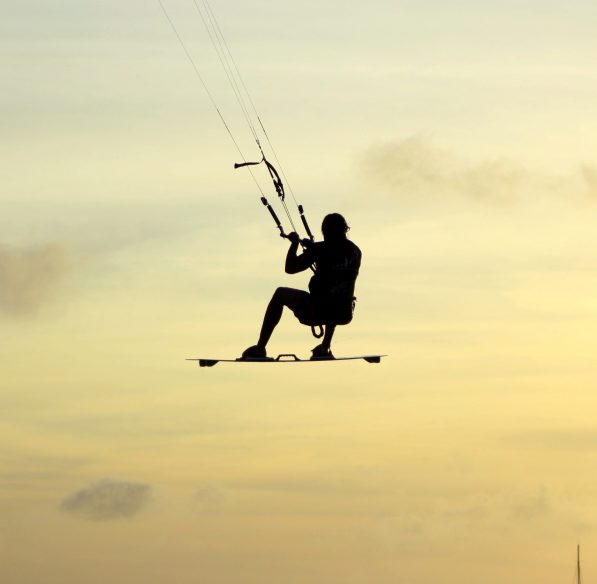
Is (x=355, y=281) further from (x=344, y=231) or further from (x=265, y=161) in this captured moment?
(x=265, y=161)

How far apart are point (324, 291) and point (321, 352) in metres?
1.47

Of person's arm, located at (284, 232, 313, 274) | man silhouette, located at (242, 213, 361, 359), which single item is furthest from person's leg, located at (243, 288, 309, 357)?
person's arm, located at (284, 232, 313, 274)

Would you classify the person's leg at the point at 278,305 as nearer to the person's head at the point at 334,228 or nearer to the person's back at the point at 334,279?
the person's back at the point at 334,279

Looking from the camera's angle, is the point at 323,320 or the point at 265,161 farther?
the point at 323,320

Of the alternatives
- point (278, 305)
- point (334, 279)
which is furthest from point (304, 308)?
point (334, 279)

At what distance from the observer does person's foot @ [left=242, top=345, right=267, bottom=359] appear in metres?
52.9

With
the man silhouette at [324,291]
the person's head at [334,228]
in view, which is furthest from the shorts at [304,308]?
the person's head at [334,228]

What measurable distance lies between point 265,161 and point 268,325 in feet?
15.7

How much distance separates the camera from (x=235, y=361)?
169 feet

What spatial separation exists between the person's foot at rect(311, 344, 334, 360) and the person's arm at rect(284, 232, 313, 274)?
2.03 meters

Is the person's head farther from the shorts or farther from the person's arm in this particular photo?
the shorts

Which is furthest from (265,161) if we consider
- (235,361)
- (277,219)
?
(235,361)

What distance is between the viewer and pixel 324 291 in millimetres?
53375

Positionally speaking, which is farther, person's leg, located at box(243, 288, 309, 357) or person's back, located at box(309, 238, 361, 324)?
person's leg, located at box(243, 288, 309, 357)
